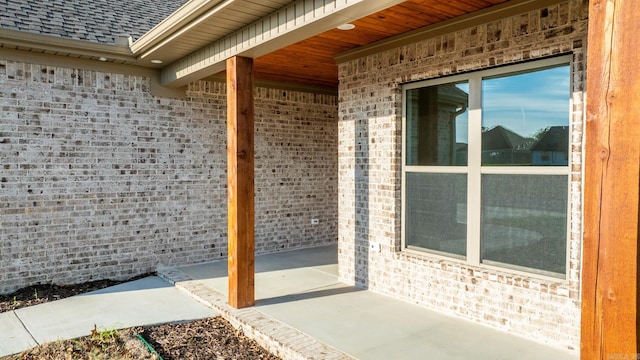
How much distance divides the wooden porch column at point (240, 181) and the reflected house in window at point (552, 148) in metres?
2.86

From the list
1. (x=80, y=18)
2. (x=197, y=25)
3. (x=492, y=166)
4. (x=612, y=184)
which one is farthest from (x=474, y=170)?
(x=80, y=18)

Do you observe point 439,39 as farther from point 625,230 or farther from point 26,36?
point 26,36

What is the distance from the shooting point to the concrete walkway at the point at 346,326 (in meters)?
3.70

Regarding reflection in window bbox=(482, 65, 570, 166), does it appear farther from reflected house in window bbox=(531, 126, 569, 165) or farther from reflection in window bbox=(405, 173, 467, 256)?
reflection in window bbox=(405, 173, 467, 256)

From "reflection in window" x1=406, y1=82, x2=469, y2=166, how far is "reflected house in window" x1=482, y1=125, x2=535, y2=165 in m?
0.24

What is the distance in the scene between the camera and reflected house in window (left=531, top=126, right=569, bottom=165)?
12.2 feet

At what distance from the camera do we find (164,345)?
413 cm

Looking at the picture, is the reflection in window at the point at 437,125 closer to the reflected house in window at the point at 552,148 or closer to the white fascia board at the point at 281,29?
the reflected house in window at the point at 552,148

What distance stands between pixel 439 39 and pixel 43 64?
5.08m

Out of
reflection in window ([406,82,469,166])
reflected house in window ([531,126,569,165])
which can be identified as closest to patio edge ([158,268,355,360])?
reflection in window ([406,82,469,166])

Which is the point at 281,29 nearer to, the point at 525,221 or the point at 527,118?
the point at 527,118

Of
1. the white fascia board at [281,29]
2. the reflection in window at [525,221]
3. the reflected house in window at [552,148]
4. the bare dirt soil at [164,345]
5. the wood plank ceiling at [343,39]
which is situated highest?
the wood plank ceiling at [343,39]

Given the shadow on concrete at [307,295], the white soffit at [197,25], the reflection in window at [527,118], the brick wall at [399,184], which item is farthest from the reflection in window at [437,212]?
the white soffit at [197,25]

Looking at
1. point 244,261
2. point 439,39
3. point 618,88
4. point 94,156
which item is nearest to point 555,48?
point 439,39
